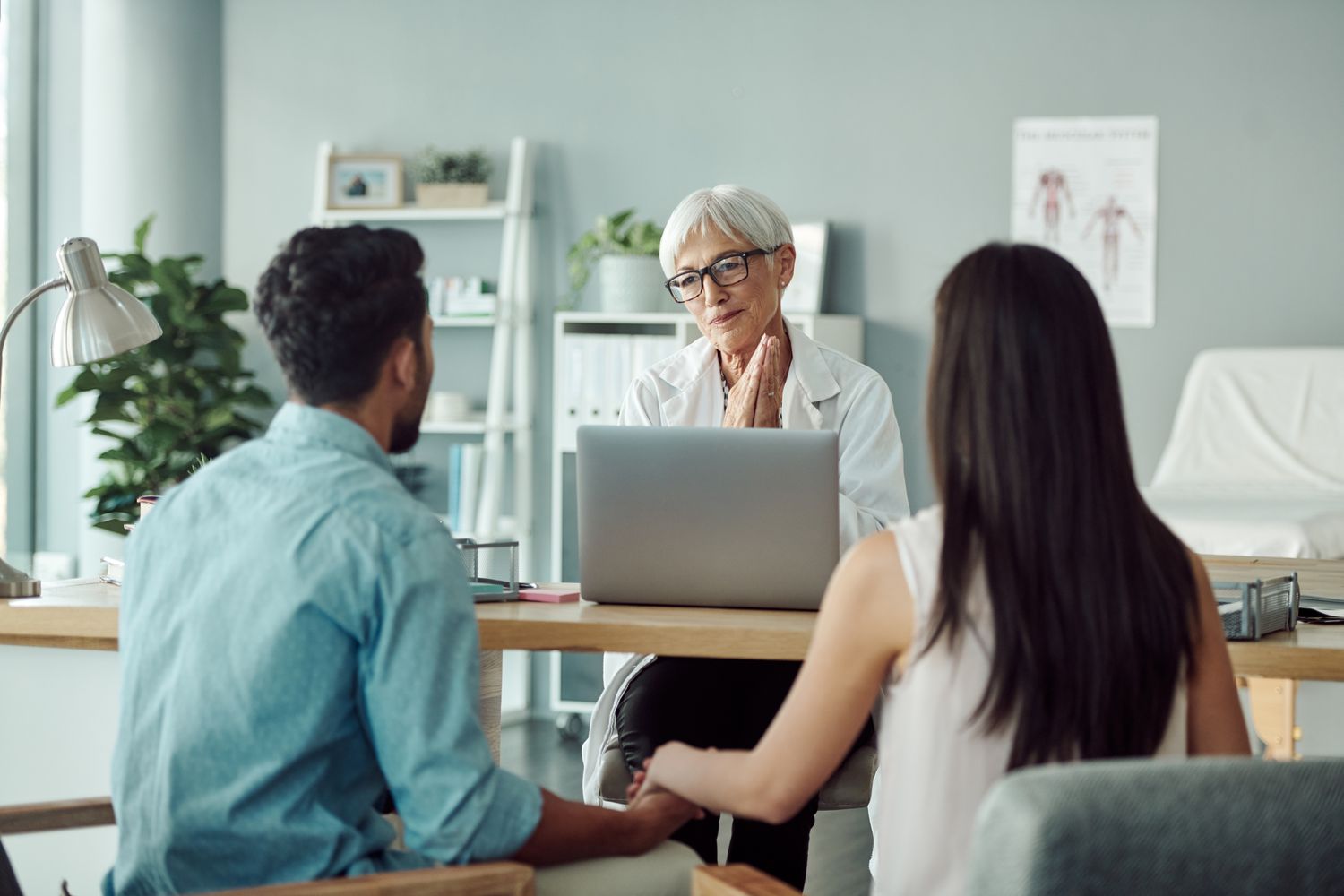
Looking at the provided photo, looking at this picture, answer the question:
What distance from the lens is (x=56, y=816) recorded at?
1.58 metres

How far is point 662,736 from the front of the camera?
6.77 ft

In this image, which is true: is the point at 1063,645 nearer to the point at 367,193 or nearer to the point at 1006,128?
the point at 1006,128

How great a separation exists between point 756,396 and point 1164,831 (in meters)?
1.43

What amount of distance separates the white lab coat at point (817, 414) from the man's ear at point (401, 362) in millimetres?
889

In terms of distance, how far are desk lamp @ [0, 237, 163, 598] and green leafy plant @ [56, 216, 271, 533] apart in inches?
111

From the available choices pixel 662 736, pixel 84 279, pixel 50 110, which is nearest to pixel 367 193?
pixel 50 110

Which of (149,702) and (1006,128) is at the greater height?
(1006,128)

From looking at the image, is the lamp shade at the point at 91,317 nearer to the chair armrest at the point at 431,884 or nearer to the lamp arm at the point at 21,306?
the lamp arm at the point at 21,306

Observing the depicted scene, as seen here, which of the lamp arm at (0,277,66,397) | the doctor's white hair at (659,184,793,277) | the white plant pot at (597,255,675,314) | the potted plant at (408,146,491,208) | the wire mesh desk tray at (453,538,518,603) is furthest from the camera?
the potted plant at (408,146,491,208)

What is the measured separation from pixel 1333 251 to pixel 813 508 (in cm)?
340

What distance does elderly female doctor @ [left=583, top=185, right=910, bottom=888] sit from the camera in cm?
213

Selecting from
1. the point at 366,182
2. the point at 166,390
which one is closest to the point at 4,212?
the point at 166,390

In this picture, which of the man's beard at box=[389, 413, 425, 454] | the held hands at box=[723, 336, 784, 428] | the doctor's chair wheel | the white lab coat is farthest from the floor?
the man's beard at box=[389, 413, 425, 454]

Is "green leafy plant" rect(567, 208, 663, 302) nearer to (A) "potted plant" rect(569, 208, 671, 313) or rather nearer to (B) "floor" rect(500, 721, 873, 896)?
(A) "potted plant" rect(569, 208, 671, 313)
